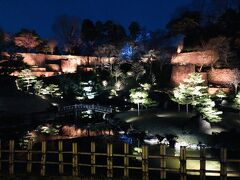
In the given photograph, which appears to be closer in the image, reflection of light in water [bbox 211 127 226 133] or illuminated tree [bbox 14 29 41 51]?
reflection of light in water [bbox 211 127 226 133]

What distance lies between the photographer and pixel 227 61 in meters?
35.1

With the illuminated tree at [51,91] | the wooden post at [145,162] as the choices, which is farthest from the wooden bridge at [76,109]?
the wooden post at [145,162]

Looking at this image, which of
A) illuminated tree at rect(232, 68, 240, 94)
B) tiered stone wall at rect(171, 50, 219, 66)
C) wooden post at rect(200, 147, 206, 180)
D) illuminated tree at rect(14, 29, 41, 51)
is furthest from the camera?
illuminated tree at rect(14, 29, 41, 51)

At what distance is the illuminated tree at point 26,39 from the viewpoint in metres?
45.7

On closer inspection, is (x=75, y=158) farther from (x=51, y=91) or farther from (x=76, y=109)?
(x=51, y=91)

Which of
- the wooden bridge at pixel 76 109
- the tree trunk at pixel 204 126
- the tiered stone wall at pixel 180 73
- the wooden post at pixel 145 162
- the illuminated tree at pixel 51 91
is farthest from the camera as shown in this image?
the tiered stone wall at pixel 180 73

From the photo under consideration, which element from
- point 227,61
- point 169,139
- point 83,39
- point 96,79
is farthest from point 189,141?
point 83,39

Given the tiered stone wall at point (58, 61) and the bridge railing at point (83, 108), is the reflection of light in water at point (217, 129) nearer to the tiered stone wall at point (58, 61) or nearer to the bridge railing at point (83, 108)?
the bridge railing at point (83, 108)

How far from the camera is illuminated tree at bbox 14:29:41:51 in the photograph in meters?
45.7

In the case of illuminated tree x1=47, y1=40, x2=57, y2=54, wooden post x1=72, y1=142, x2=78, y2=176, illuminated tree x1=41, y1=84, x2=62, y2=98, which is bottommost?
wooden post x1=72, y1=142, x2=78, y2=176

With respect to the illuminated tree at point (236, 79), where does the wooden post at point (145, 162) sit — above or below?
below

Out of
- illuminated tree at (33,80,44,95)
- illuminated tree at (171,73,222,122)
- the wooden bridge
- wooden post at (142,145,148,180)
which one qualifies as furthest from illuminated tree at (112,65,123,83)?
wooden post at (142,145,148,180)

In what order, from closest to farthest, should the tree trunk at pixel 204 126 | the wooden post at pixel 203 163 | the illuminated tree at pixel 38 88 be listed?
the wooden post at pixel 203 163 → the tree trunk at pixel 204 126 → the illuminated tree at pixel 38 88

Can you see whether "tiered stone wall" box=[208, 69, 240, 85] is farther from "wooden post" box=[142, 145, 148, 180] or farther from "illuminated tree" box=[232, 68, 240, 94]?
"wooden post" box=[142, 145, 148, 180]
